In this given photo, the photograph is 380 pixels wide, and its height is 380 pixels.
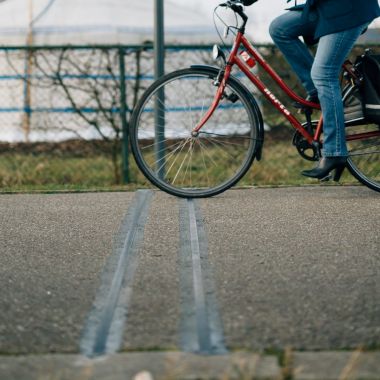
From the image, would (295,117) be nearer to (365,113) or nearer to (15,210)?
(365,113)

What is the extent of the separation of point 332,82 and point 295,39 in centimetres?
39

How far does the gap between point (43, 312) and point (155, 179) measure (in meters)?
2.13

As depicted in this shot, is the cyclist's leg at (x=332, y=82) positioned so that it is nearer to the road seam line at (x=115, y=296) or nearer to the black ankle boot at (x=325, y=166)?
the black ankle boot at (x=325, y=166)

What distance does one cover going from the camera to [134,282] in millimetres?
3059

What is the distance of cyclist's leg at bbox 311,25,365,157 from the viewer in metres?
4.37

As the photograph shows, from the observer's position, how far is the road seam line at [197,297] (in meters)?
2.38

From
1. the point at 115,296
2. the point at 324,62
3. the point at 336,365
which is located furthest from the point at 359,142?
the point at 336,365

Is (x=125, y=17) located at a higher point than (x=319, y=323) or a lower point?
higher

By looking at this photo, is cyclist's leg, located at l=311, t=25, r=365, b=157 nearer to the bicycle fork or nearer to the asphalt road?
the asphalt road

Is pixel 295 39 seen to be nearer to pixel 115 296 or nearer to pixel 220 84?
pixel 220 84

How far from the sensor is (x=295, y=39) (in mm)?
4617

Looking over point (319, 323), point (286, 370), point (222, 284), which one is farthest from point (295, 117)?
point (286, 370)

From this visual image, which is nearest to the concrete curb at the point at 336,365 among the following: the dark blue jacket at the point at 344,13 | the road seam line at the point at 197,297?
the road seam line at the point at 197,297

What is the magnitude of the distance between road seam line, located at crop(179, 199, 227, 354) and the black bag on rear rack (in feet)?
4.11
